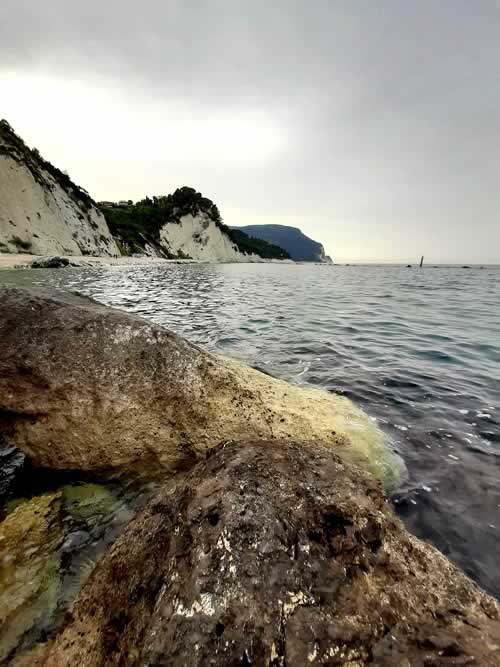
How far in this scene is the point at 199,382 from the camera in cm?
394

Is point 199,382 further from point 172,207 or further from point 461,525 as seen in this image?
point 172,207

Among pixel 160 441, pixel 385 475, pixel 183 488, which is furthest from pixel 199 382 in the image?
pixel 385 475

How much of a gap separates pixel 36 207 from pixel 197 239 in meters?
48.9

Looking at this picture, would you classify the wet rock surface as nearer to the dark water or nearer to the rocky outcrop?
the dark water

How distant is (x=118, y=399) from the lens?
3594 millimetres

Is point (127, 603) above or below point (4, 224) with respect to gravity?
below

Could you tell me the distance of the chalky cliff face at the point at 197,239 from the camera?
79.3 metres

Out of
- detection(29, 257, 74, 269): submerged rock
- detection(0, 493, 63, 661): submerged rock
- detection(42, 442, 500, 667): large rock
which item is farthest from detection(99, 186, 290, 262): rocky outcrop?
detection(42, 442, 500, 667): large rock

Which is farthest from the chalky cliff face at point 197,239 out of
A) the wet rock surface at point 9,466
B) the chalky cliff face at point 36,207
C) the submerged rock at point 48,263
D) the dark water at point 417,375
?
the wet rock surface at point 9,466

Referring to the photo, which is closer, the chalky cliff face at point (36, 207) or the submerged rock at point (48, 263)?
the submerged rock at point (48, 263)

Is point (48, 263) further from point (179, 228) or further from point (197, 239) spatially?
point (197, 239)

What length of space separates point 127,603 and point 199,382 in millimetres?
2415

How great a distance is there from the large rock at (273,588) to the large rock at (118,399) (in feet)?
5.16

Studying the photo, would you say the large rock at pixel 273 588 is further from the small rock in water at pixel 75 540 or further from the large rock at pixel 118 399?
the large rock at pixel 118 399
